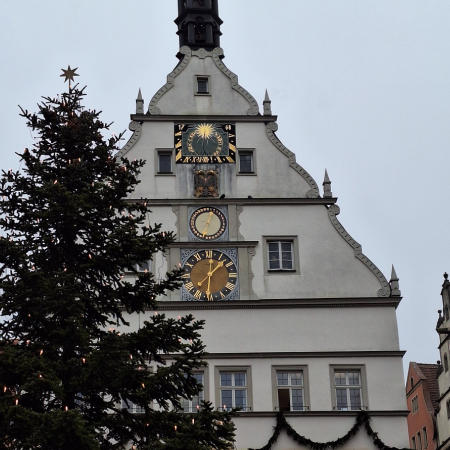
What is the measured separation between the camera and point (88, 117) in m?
16.2

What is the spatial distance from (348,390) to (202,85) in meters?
9.00

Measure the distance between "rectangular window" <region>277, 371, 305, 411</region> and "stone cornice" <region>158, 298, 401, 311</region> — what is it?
1638 millimetres

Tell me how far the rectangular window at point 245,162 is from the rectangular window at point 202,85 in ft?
6.98

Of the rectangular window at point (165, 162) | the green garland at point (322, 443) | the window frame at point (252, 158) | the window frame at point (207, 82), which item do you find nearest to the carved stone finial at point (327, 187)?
the window frame at point (252, 158)

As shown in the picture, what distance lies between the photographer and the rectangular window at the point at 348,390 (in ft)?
78.4

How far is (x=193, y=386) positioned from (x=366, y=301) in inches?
420

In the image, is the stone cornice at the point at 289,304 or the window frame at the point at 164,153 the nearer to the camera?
the stone cornice at the point at 289,304

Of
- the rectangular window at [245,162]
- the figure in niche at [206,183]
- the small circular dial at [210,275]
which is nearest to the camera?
the small circular dial at [210,275]

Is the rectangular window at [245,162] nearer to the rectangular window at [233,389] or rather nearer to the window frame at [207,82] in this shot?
the window frame at [207,82]

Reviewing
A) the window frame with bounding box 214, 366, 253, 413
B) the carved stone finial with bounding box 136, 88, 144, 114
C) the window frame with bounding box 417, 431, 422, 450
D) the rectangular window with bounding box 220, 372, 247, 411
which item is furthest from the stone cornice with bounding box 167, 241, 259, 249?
the window frame with bounding box 417, 431, 422, 450

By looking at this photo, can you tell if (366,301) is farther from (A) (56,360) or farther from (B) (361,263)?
(A) (56,360)

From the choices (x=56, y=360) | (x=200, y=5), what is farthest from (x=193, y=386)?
(x=200, y=5)

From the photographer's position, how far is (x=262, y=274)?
24.9m

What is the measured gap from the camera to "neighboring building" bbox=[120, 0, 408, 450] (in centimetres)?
2381
